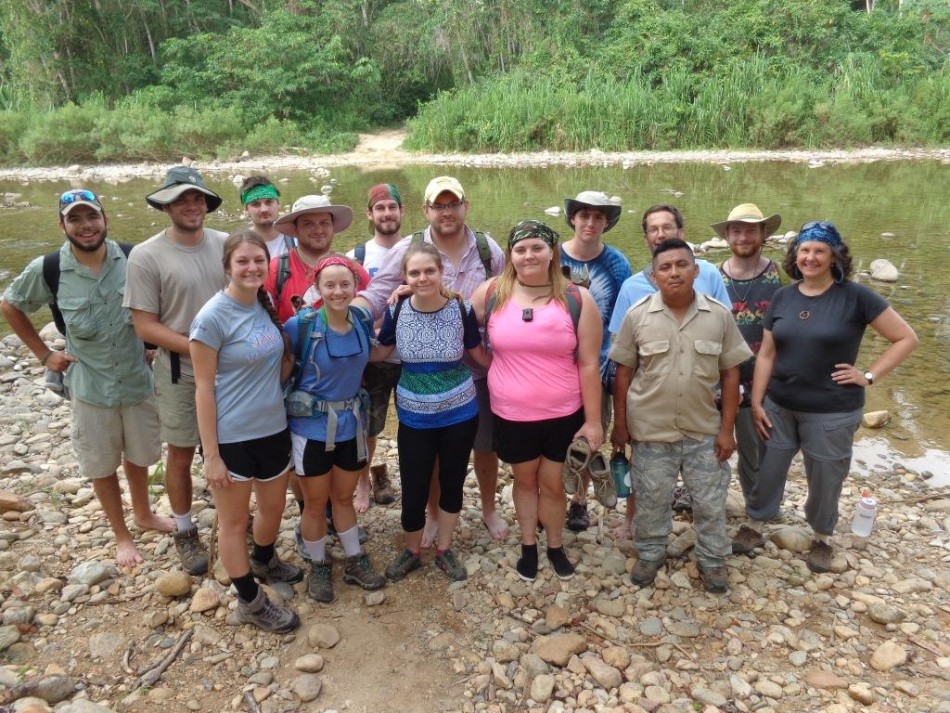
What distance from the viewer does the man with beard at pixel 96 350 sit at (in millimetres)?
3379

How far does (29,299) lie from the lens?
341 cm

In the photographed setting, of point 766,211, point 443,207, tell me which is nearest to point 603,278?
point 443,207

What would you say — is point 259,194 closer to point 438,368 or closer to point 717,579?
point 438,368

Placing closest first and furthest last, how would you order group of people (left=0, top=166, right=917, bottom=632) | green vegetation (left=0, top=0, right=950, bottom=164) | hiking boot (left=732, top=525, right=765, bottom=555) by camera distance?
group of people (left=0, top=166, right=917, bottom=632), hiking boot (left=732, top=525, right=765, bottom=555), green vegetation (left=0, top=0, right=950, bottom=164)

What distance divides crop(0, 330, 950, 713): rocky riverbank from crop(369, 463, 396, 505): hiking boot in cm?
42

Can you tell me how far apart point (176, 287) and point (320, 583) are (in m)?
1.66

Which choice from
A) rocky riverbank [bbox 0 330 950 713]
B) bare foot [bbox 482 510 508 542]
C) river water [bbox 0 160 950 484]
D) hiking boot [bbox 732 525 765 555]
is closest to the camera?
rocky riverbank [bbox 0 330 950 713]

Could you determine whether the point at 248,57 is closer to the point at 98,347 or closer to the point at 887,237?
the point at 887,237

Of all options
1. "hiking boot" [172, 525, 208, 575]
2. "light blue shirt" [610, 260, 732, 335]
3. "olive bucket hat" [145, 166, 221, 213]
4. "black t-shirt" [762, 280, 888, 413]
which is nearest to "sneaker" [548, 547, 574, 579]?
"light blue shirt" [610, 260, 732, 335]

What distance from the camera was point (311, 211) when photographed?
3.54 m

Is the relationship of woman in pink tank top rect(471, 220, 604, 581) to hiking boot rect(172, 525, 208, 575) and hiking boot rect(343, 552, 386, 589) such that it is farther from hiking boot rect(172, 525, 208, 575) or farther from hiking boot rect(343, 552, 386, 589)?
hiking boot rect(172, 525, 208, 575)

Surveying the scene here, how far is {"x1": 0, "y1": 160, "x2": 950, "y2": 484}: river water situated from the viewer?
596 cm

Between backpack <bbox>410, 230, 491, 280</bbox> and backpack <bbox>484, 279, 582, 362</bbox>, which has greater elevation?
backpack <bbox>410, 230, 491, 280</bbox>

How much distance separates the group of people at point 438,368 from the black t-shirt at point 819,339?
10 millimetres
